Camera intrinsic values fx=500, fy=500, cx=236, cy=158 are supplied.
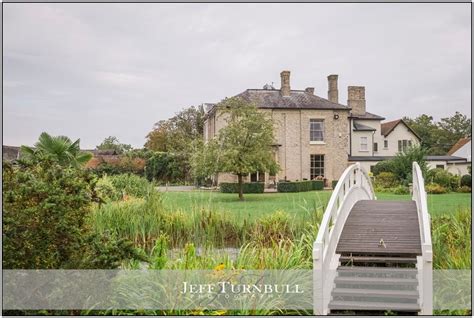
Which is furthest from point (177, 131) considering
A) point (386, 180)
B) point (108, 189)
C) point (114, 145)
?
point (386, 180)

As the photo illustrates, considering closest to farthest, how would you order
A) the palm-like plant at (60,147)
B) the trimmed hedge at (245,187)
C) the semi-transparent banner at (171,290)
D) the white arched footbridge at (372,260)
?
the semi-transparent banner at (171,290), the white arched footbridge at (372,260), the palm-like plant at (60,147), the trimmed hedge at (245,187)

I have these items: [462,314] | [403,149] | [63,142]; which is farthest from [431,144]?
[63,142]

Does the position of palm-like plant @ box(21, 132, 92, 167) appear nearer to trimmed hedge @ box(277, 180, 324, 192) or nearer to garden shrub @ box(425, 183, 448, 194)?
trimmed hedge @ box(277, 180, 324, 192)

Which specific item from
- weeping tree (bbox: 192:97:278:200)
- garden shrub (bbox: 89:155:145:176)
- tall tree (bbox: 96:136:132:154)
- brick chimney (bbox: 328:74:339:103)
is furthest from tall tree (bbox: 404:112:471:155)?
garden shrub (bbox: 89:155:145:176)

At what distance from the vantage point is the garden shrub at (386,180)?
11.4m

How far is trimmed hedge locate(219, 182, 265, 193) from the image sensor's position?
11603 millimetres

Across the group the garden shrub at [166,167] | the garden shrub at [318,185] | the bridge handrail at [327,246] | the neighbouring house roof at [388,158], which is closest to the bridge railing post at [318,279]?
the bridge handrail at [327,246]

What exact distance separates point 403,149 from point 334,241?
15.8ft

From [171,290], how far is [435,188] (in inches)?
272

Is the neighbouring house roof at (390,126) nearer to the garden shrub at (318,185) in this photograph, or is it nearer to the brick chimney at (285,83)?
the garden shrub at (318,185)

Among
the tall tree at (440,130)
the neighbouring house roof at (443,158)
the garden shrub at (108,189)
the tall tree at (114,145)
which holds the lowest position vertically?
the garden shrub at (108,189)

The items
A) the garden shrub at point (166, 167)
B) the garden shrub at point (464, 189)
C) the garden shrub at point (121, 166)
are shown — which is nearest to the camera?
the garden shrub at point (464, 189)

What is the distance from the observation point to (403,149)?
34.2ft

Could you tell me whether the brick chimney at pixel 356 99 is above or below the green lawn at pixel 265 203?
above
